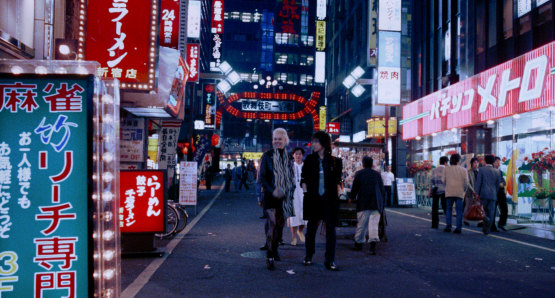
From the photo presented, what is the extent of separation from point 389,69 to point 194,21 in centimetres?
1010

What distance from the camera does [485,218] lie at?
12.0m

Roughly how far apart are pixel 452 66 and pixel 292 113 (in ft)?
48.0

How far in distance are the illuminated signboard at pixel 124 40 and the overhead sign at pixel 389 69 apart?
644 inches

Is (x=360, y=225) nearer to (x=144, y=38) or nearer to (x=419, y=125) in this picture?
(x=144, y=38)

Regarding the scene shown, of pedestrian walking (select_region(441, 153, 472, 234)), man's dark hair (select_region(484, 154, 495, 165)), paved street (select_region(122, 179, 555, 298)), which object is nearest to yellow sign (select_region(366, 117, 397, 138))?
man's dark hair (select_region(484, 154, 495, 165))

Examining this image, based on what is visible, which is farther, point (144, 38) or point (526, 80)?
point (526, 80)

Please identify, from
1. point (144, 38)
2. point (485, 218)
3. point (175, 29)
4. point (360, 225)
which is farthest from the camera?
point (175, 29)

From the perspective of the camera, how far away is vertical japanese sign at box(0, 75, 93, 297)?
11.3ft

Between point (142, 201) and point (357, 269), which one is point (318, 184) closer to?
point (357, 269)

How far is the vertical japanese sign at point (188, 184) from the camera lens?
1538 centimetres

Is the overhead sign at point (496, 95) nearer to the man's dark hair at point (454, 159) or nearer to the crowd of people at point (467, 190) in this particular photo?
the crowd of people at point (467, 190)

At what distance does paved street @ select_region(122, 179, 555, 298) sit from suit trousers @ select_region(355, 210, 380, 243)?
0.31 meters

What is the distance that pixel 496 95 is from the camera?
16.3 m

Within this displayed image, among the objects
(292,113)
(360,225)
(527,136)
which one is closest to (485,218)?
(360,225)
